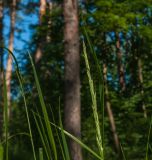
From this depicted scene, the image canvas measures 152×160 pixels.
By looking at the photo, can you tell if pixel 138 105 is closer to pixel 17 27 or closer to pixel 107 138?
pixel 107 138

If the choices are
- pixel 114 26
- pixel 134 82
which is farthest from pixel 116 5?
pixel 134 82

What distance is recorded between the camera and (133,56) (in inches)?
658

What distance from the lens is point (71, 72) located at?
7.91m

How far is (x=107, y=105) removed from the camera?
1427cm

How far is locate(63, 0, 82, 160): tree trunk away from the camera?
7.73 m

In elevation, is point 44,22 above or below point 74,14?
above

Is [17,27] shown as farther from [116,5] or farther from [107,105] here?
[116,5]

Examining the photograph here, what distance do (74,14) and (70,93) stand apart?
54.0 inches

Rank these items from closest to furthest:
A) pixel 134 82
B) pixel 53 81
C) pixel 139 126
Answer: pixel 139 126 < pixel 53 81 < pixel 134 82

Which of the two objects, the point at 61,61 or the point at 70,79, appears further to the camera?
the point at 61,61

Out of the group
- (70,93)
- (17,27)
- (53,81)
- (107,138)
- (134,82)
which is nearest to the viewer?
(70,93)

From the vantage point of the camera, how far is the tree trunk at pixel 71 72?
773 cm

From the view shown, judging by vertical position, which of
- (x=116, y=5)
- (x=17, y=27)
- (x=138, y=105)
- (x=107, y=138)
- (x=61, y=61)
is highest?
(x=17, y=27)

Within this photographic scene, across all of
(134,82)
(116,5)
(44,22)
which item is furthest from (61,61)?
(116,5)
